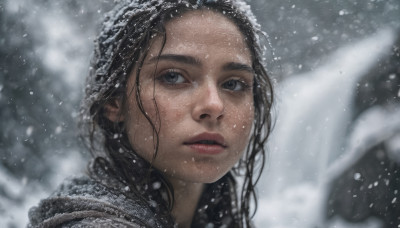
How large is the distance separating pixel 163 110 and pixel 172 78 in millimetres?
130

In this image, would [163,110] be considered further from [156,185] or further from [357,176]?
[357,176]

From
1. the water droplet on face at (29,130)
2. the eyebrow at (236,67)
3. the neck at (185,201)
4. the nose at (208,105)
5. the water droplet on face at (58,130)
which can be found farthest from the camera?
the water droplet on face at (58,130)

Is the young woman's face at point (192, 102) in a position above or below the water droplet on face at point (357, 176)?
below

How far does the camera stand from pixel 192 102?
1717 mm

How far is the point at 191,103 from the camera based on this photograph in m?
1.72

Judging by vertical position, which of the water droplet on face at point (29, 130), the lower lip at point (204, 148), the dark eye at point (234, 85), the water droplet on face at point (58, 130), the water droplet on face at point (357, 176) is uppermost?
the water droplet on face at point (58, 130)

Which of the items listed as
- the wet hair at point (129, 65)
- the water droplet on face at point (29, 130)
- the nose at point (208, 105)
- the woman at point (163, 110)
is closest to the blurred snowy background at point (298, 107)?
the water droplet on face at point (29, 130)

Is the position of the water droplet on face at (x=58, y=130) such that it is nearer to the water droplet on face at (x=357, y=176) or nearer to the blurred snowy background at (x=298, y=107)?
the blurred snowy background at (x=298, y=107)

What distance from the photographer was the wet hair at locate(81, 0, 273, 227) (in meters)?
1.81

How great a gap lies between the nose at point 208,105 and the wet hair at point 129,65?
15 cm

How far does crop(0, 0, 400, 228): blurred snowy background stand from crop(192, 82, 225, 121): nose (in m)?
3.13

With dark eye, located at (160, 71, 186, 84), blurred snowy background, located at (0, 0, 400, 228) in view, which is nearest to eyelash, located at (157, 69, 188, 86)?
dark eye, located at (160, 71, 186, 84)

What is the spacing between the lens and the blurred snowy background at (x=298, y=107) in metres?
5.37

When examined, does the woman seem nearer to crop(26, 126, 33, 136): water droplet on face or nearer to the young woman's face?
the young woman's face
